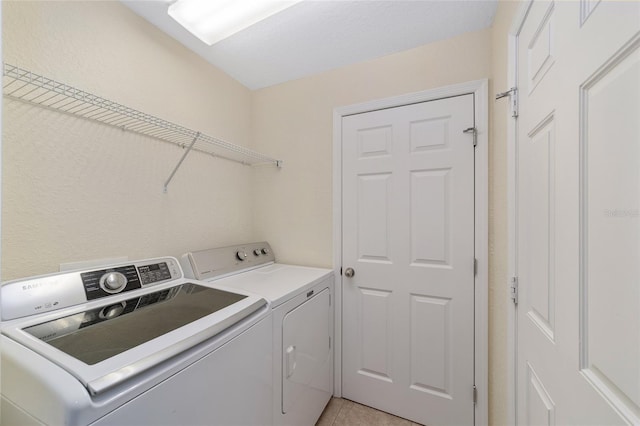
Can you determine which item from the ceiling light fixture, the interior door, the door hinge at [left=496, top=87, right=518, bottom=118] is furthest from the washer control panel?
the door hinge at [left=496, top=87, right=518, bottom=118]

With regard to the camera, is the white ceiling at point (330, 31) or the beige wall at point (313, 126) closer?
the white ceiling at point (330, 31)

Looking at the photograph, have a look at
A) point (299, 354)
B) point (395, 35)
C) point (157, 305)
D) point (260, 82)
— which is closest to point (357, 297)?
point (299, 354)

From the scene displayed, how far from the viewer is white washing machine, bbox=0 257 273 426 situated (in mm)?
675

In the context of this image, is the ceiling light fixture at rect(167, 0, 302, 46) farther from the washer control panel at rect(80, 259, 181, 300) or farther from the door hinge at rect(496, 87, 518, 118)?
the washer control panel at rect(80, 259, 181, 300)

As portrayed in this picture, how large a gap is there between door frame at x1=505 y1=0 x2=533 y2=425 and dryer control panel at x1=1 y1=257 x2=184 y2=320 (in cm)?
183

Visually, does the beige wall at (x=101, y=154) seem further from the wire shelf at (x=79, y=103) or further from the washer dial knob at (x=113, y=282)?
the washer dial knob at (x=113, y=282)

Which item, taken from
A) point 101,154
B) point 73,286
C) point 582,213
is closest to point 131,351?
point 73,286

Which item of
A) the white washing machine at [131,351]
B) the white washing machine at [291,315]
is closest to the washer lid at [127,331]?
the white washing machine at [131,351]

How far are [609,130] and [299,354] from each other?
5.24 feet

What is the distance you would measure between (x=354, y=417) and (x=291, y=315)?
1.04m

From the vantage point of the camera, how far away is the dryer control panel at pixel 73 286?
3.22ft

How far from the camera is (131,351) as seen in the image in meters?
0.79

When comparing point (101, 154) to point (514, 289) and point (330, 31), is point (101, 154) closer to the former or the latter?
point (330, 31)

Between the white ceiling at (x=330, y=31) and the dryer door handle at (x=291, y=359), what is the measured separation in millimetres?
1967
